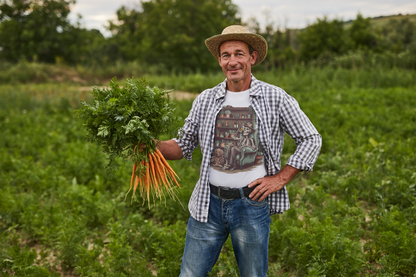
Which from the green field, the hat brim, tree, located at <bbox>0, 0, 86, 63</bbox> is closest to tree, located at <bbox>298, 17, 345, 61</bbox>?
tree, located at <bbox>0, 0, 86, 63</bbox>

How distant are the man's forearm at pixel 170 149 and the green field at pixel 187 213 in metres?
0.45

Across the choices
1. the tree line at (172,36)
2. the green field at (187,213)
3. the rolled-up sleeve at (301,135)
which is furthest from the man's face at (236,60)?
the tree line at (172,36)

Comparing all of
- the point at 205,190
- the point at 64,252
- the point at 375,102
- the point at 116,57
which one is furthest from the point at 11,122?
the point at 116,57

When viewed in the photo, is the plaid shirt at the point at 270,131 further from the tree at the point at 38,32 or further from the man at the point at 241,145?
the tree at the point at 38,32

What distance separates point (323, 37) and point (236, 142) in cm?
3874

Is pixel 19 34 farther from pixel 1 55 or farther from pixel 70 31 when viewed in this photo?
pixel 70 31

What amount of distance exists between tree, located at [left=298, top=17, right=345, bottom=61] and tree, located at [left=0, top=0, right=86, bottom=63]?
2561cm

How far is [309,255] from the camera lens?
3273 millimetres

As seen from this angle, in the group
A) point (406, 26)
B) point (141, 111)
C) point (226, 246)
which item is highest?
point (406, 26)

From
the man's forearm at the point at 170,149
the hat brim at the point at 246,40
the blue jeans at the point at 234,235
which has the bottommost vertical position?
the blue jeans at the point at 234,235

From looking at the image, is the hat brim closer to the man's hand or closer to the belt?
the man's hand

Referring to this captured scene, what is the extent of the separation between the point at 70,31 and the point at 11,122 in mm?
29176

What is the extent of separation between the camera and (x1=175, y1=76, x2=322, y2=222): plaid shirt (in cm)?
225

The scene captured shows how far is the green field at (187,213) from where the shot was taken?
10.6 feet
